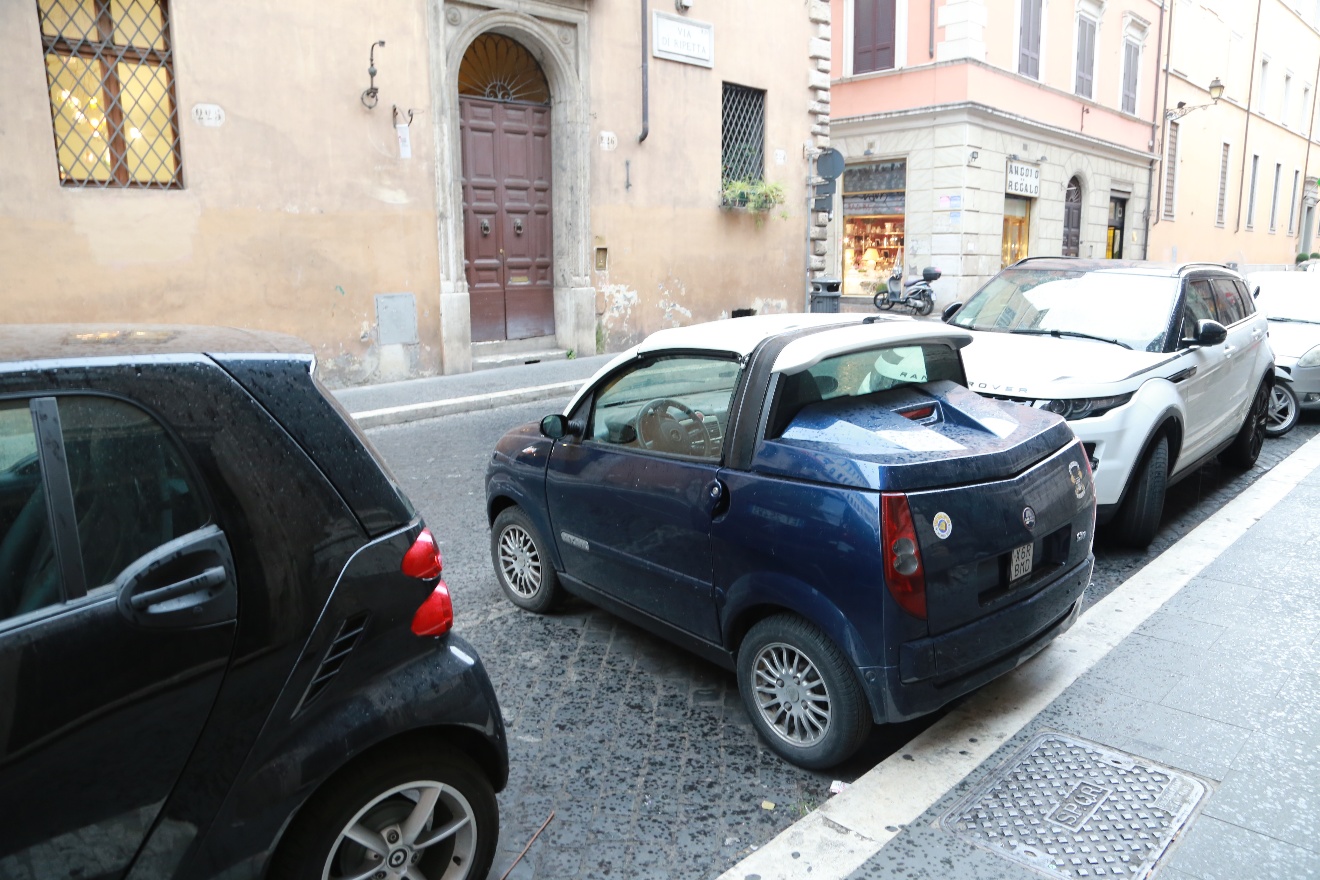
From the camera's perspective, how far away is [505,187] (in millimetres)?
13258

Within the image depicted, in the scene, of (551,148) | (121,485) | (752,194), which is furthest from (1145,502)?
(752,194)

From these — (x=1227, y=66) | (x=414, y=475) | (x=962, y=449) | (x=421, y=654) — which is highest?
(x=1227, y=66)

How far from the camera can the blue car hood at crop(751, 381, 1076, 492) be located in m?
3.10

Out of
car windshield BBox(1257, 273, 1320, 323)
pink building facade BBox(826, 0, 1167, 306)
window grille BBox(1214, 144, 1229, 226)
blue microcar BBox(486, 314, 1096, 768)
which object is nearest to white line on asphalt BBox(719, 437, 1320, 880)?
blue microcar BBox(486, 314, 1096, 768)

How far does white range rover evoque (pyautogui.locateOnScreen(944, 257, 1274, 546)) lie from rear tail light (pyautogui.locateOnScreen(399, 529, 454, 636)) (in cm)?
395

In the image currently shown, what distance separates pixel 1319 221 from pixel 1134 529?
5427 centimetres

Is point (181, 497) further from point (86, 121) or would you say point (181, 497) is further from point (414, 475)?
point (86, 121)

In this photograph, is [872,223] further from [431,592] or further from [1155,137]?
[431,592]

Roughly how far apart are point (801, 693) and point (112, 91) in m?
9.75

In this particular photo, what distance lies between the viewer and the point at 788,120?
16641 millimetres

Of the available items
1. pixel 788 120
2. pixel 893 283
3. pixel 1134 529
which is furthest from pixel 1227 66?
pixel 1134 529

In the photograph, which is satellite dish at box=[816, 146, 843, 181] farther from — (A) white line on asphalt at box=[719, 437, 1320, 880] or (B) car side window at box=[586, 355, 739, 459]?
(B) car side window at box=[586, 355, 739, 459]

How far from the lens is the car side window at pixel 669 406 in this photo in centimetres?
376

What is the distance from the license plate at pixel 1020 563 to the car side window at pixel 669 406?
1110 millimetres
